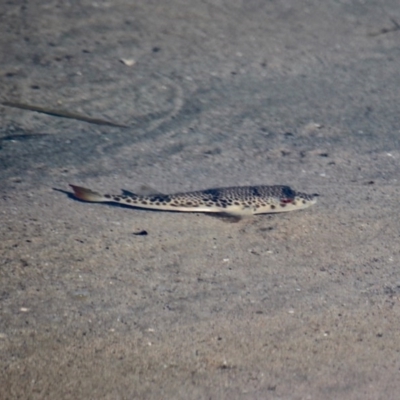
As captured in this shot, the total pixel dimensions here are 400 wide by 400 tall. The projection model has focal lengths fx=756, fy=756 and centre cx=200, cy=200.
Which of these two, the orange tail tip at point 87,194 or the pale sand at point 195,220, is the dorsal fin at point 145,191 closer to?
the pale sand at point 195,220

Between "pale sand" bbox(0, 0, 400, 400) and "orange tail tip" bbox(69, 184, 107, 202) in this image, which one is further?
"orange tail tip" bbox(69, 184, 107, 202)

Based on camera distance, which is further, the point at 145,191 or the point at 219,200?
the point at 145,191

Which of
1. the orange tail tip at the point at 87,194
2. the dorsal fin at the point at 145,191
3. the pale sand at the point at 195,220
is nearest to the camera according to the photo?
the pale sand at the point at 195,220

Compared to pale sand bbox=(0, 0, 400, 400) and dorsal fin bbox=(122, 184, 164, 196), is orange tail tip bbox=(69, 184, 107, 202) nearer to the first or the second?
pale sand bbox=(0, 0, 400, 400)

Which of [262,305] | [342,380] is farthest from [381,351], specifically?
[262,305]

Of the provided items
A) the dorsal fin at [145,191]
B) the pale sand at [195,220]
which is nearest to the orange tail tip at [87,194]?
the pale sand at [195,220]

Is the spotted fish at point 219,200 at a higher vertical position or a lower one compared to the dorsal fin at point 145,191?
higher

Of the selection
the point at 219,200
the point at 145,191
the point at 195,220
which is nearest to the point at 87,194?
the point at 145,191

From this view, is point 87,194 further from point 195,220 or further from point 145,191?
point 195,220

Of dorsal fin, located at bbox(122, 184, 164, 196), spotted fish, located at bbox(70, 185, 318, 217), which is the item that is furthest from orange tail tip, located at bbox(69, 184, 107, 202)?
dorsal fin, located at bbox(122, 184, 164, 196)
